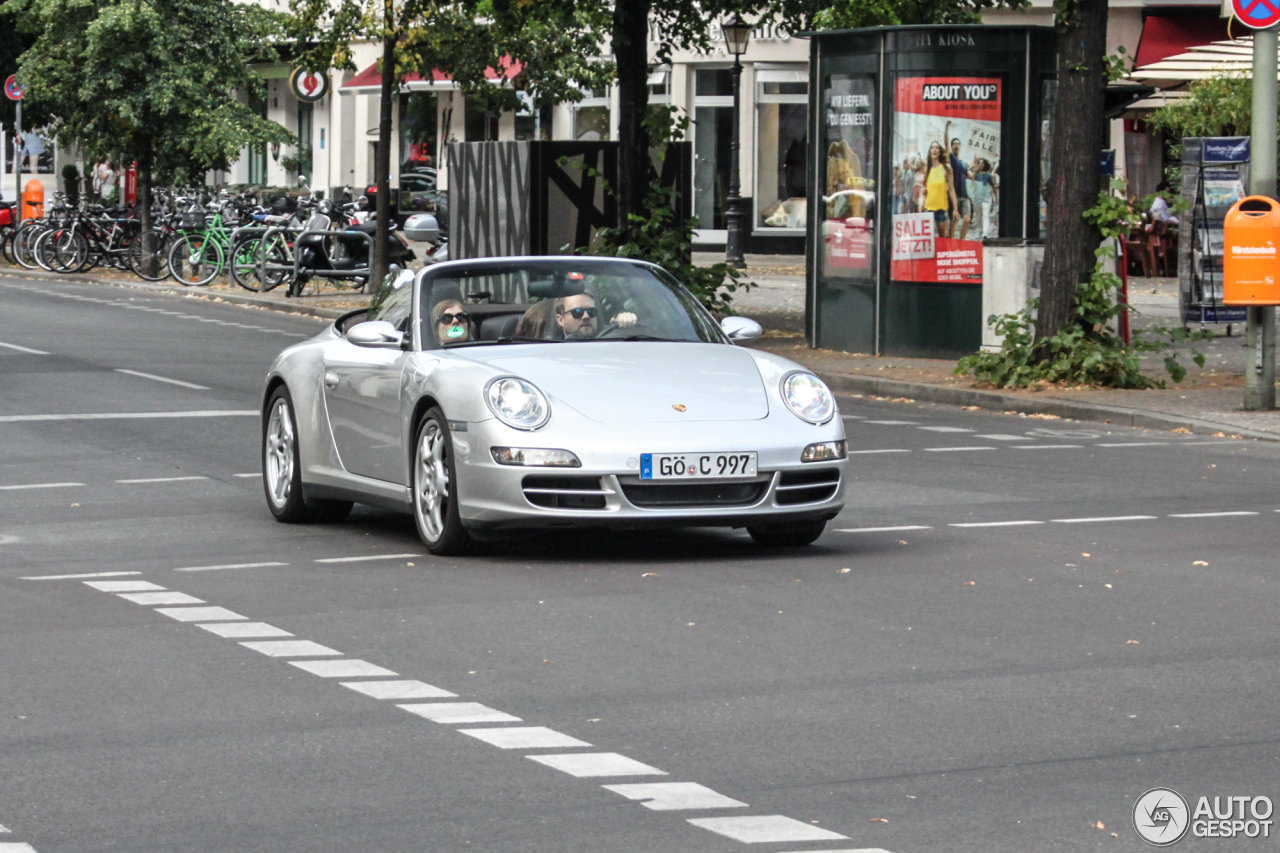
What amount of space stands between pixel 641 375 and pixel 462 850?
477 cm

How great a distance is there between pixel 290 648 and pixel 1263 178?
10.6m

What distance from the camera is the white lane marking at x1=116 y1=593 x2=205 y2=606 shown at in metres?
8.55

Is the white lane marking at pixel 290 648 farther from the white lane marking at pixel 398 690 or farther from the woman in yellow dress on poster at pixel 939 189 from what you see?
the woman in yellow dress on poster at pixel 939 189

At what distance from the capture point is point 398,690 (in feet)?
22.3

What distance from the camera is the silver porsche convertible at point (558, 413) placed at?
9.27 m

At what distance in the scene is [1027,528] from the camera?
418 inches

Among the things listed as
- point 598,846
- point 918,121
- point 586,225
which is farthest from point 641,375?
point 586,225

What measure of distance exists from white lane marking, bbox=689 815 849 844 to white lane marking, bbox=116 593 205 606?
3.81 meters

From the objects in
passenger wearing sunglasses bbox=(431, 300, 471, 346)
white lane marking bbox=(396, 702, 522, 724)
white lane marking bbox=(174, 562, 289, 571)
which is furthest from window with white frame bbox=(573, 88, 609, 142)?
white lane marking bbox=(396, 702, 522, 724)

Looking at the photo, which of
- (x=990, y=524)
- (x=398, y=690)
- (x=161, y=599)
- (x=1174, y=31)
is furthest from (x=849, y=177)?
(x=1174, y=31)

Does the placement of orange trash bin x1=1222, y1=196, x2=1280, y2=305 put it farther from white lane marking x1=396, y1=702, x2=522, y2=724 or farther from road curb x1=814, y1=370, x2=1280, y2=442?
white lane marking x1=396, y1=702, x2=522, y2=724

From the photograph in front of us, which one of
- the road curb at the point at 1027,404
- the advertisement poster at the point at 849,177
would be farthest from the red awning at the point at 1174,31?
the road curb at the point at 1027,404

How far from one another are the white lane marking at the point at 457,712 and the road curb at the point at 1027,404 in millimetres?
9731

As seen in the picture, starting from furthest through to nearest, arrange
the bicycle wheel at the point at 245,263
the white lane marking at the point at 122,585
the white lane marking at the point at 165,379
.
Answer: the bicycle wheel at the point at 245,263 → the white lane marking at the point at 165,379 → the white lane marking at the point at 122,585
